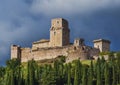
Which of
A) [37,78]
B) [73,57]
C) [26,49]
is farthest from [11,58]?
[37,78]

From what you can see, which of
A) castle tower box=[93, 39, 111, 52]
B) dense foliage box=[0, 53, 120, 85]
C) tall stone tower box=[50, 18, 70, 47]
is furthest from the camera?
castle tower box=[93, 39, 111, 52]

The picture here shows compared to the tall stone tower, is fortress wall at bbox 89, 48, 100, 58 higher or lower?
lower

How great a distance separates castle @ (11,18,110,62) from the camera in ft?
423

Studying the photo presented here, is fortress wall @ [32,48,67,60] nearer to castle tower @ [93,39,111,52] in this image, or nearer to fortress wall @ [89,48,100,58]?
fortress wall @ [89,48,100,58]

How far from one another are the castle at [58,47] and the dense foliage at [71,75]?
12.3 m

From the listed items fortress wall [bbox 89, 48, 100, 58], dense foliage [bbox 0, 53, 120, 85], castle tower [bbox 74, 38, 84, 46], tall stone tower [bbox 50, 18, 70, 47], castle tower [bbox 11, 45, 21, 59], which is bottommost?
dense foliage [bbox 0, 53, 120, 85]

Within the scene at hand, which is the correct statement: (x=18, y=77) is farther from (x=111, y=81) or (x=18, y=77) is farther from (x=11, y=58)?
(x=11, y=58)

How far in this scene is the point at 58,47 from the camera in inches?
5207

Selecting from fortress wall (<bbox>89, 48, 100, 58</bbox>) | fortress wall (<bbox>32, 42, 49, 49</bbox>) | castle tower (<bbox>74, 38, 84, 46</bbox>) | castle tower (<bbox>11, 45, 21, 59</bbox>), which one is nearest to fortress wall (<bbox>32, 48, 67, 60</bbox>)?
castle tower (<bbox>74, 38, 84, 46</bbox>)

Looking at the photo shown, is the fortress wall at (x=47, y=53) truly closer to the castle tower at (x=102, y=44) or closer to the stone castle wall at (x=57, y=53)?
the stone castle wall at (x=57, y=53)

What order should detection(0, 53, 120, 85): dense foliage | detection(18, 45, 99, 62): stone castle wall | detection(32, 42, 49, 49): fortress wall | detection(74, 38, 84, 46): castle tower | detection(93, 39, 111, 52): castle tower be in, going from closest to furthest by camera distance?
1. detection(0, 53, 120, 85): dense foliage
2. detection(18, 45, 99, 62): stone castle wall
3. detection(74, 38, 84, 46): castle tower
4. detection(93, 39, 111, 52): castle tower
5. detection(32, 42, 49, 49): fortress wall

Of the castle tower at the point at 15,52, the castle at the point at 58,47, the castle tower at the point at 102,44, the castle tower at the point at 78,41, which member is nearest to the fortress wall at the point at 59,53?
the castle at the point at 58,47

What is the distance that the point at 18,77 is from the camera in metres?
111

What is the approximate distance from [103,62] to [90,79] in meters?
7.59
